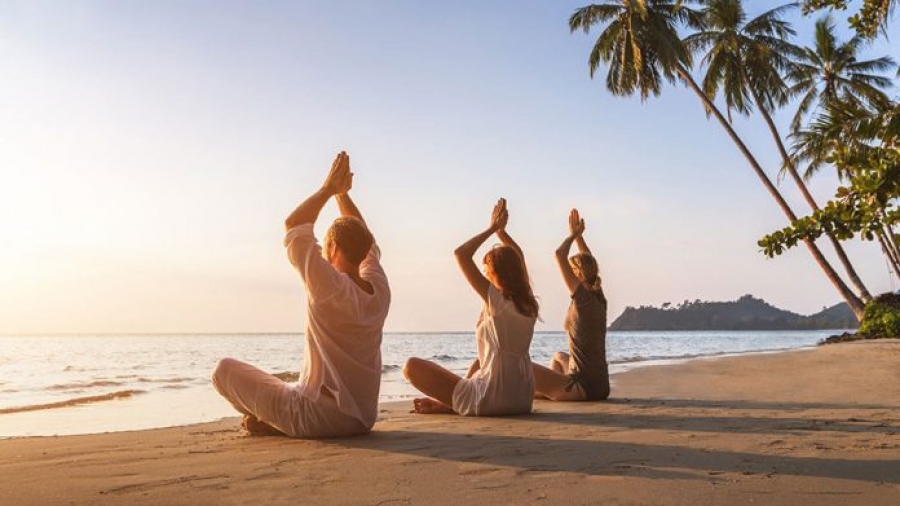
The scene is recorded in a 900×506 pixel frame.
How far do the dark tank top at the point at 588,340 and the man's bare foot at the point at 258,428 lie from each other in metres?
3.47

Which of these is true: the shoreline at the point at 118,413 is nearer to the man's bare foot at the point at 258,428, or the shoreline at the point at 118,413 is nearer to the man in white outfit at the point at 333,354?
the man's bare foot at the point at 258,428

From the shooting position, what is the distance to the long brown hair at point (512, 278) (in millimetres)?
5949

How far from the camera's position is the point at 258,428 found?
4.78 m

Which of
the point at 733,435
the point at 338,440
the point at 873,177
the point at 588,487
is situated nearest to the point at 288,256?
the point at 338,440

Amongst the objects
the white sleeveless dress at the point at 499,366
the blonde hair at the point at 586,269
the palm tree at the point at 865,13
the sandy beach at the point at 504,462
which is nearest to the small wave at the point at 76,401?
the sandy beach at the point at 504,462

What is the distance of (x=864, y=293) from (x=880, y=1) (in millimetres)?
25701

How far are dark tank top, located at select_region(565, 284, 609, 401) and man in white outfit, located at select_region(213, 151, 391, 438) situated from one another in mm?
3054

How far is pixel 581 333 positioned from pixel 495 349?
156 cm

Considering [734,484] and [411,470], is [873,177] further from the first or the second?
[411,470]

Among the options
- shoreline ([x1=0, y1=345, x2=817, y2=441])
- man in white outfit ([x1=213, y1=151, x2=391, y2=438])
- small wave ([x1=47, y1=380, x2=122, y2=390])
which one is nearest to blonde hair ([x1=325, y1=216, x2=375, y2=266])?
man in white outfit ([x1=213, y1=151, x2=391, y2=438])

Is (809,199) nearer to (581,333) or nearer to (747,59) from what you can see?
(747,59)

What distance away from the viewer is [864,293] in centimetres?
2694

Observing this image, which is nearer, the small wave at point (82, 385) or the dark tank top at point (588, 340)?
the dark tank top at point (588, 340)

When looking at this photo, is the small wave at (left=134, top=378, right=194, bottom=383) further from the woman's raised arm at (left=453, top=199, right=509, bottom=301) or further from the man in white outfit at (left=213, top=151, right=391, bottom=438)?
the man in white outfit at (left=213, top=151, right=391, bottom=438)
